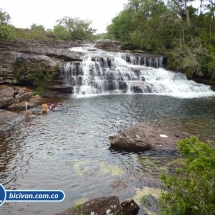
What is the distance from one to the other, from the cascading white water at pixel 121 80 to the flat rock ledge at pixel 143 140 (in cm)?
1840

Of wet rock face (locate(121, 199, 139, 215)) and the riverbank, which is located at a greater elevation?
the riverbank

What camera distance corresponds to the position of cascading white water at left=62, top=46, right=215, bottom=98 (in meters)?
31.8

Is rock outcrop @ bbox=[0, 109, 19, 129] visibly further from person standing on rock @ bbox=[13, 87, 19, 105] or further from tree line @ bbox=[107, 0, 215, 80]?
tree line @ bbox=[107, 0, 215, 80]

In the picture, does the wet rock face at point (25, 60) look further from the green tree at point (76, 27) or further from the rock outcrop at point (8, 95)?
the green tree at point (76, 27)

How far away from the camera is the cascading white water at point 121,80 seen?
31750 mm

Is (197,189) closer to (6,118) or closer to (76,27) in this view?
(6,118)

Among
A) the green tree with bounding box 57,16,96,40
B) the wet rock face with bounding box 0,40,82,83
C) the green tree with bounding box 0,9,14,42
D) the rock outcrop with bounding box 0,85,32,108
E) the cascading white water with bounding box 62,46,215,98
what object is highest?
the green tree with bounding box 57,16,96,40

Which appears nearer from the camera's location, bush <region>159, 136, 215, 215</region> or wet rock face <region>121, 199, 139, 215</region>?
bush <region>159, 136, 215, 215</region>

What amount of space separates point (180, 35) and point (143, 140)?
3350 centimetres

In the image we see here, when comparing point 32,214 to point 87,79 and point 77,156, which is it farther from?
point 87,79

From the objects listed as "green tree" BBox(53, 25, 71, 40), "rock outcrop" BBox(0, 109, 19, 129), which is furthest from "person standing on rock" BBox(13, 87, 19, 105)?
"green tree" BBox(53, 25, 71, 40)

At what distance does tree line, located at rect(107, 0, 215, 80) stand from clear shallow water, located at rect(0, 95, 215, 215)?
523 inches

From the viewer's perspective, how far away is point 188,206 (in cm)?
459

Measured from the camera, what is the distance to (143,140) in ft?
40.2
